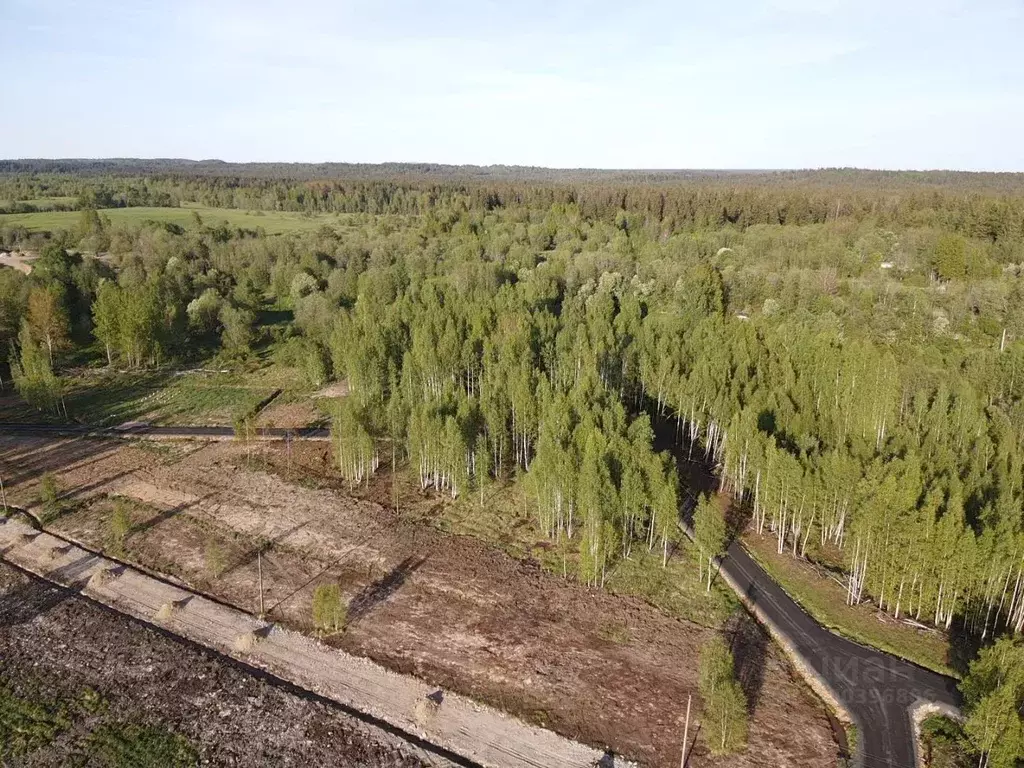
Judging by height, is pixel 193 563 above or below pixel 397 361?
below

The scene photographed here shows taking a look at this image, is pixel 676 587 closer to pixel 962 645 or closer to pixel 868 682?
pixel 868 682

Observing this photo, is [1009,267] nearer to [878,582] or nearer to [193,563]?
[878,582]

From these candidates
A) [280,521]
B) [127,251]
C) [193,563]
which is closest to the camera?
[193,563]

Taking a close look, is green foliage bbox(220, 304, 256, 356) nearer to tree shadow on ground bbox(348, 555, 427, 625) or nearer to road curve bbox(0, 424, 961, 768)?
tree shadow on ground bbox(348, 555, 427, 625)

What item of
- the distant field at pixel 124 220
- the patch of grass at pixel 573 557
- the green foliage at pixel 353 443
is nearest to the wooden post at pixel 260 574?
the green foliage at pixel 353 443

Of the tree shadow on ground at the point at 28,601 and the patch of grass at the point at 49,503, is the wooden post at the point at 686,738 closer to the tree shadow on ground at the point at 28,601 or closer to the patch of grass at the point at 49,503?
the tree shadow on ground at the point at 28,601

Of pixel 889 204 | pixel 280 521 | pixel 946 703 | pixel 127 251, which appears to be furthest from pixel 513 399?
pixel 889 204

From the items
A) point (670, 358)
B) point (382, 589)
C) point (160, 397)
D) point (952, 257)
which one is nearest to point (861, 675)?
point (382, 589)
